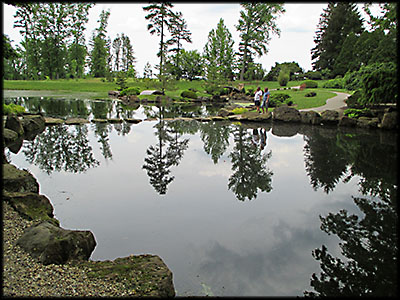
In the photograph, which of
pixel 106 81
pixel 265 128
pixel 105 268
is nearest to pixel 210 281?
pixel 105 268

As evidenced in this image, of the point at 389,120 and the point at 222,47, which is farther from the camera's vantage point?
the point at 222,47

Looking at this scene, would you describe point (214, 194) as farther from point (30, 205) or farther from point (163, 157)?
point (30, 205)

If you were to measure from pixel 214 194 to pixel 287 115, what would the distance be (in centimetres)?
1203

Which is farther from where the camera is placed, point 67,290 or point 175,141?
point 175,141

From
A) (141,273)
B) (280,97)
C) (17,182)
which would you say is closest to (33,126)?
(17,182)

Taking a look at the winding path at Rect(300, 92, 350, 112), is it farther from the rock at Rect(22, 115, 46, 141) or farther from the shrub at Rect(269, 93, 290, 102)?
the rock at Rect(22, 115, 46, 141)

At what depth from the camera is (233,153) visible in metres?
9.48

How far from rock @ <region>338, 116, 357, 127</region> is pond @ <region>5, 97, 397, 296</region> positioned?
264 centimetres

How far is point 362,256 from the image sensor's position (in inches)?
152

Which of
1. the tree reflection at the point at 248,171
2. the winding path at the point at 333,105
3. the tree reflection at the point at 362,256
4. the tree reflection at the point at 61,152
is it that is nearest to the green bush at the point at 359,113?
the winding path at the point at 333,105

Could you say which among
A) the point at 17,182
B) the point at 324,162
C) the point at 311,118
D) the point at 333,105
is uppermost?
the point at 333,105

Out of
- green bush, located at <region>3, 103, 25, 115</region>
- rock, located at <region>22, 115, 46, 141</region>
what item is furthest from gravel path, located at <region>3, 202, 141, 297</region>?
green bush, located at <region>3, 103, 25, 115</region>

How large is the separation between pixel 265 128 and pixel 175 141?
19.2ft

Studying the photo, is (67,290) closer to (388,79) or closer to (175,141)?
(175,141)
